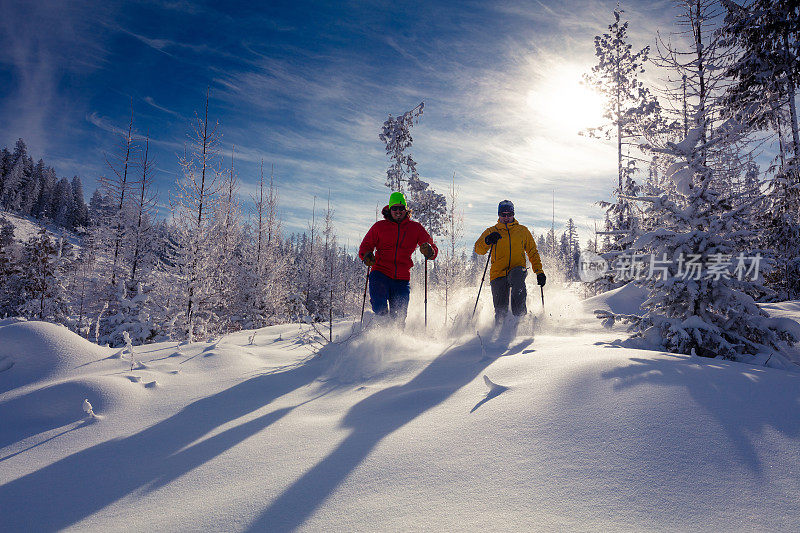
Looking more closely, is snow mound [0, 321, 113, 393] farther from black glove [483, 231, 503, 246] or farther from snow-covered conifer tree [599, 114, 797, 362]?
snow-covered conifer tree [599, 114, 797, 362]

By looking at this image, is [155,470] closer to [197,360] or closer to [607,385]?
[197,360]

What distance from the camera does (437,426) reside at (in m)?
1.84

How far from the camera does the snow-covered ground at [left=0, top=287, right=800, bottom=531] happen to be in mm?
1161

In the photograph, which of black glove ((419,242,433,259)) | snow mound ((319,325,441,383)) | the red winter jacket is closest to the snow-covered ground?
snow mound ((319,325,441,383))

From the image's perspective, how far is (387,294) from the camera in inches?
199

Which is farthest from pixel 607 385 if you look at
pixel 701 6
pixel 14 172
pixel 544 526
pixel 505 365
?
pixel 14 172

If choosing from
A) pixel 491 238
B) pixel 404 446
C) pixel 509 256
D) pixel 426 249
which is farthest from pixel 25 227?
pixel 404 446

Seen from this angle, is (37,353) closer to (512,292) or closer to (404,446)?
(404,446)

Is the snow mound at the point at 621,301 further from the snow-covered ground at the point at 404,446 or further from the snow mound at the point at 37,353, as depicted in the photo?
the snow mound at the point at 37,353

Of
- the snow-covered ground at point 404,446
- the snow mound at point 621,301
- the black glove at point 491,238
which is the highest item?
the black glove at point 491,238

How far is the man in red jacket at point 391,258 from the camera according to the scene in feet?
16.5

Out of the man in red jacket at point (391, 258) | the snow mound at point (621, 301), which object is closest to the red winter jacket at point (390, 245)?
the man in red jacket at point (391, 258)

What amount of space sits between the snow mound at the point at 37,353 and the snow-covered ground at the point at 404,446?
1 cm

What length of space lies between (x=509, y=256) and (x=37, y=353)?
18.2ft
